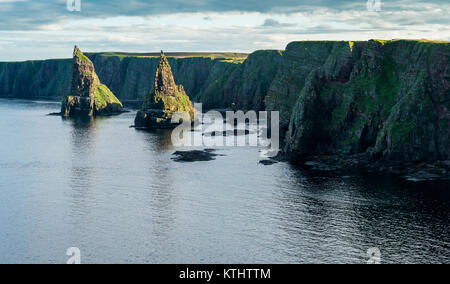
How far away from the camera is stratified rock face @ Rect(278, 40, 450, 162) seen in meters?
147

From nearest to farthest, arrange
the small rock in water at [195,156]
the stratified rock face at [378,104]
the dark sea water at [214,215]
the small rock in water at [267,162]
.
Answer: the dark sea water at [214,215], the stratified rock face at [378,104], the small rock in water at [267,162], the small rock in water at [195,156]

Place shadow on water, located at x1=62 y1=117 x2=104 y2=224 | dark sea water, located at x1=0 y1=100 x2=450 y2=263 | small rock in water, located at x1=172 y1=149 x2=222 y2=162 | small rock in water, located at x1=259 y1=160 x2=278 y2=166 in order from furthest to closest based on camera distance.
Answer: small rock in water, located at x1=172 y1=149 x2=222 y2=162
small rock in water, located at x1=259 y1=160 x2=278 y2=166
shadow on water, located at x1=62 y1=117 x2=104 y2=224
dark sea water, located at x1=0 y1=100 x2=450 y2=263

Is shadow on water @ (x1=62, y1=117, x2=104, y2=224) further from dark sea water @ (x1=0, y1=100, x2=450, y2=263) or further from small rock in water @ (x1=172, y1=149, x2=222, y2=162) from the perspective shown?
small rock in water @ (x1=172, y1=149, x2=222, y2=162)

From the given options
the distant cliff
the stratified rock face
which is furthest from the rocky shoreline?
the distant cliff

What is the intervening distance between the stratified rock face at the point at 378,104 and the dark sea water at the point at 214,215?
1764cm

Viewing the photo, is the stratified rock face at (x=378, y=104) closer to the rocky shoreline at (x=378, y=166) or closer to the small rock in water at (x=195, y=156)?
the rocky shoreline at (x=378, y=166)

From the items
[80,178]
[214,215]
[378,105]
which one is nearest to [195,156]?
[80,178]

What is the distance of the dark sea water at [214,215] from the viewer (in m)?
89.3

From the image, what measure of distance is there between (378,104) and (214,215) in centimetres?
7714

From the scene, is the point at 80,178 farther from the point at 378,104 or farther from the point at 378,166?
the point at 378,104

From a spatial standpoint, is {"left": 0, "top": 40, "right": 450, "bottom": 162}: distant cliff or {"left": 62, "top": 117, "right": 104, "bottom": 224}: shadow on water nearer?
{"left": 62, "top": 117, "right": 104, "bottom": 224}: shadow on water

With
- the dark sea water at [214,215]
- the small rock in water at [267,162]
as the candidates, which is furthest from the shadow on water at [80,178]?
the small rock in water at [267,162]

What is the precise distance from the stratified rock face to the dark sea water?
17.6 metres

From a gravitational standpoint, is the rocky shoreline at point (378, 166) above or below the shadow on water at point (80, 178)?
above
